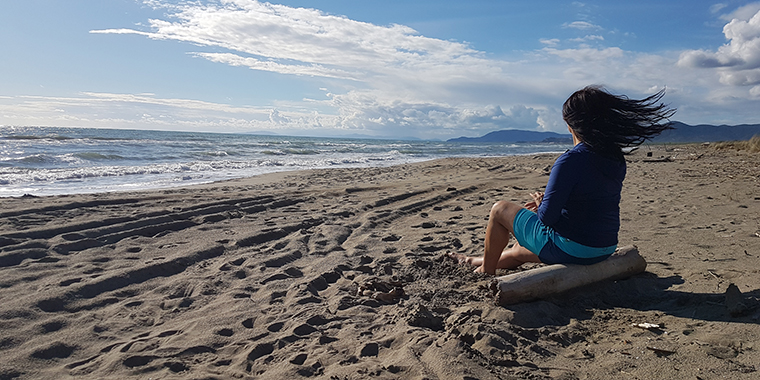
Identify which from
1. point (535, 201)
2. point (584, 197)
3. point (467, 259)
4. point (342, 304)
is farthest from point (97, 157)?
point (584, 197)

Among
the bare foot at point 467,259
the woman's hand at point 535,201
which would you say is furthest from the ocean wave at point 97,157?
the woman's hand at point 535,201

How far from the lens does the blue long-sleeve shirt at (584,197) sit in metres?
2.93

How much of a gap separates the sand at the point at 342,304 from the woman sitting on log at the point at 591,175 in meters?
0.40

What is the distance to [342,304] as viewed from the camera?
3.23m

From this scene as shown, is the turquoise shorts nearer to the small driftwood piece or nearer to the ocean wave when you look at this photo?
the small driftwood piece

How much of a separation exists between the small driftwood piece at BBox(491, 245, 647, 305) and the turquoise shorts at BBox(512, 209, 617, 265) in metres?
0.07

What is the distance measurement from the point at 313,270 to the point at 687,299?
2.91 meters

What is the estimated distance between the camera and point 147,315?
10.1 ft

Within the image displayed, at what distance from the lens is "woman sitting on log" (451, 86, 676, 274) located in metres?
2.93

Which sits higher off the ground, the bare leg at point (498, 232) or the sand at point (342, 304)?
the bare leg at point (498, 232)

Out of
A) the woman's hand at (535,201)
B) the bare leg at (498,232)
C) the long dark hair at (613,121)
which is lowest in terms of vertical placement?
the bare leg at (498,232)

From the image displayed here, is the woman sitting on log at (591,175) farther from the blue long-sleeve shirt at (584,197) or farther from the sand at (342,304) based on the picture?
the sand at (342,304)

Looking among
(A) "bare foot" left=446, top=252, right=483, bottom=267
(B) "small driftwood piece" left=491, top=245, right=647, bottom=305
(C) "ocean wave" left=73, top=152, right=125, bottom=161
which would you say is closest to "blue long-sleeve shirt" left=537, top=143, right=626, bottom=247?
(B) "small driftwood piece" left=491, top=245, right=647, bottom=305

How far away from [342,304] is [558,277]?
1569 mm
